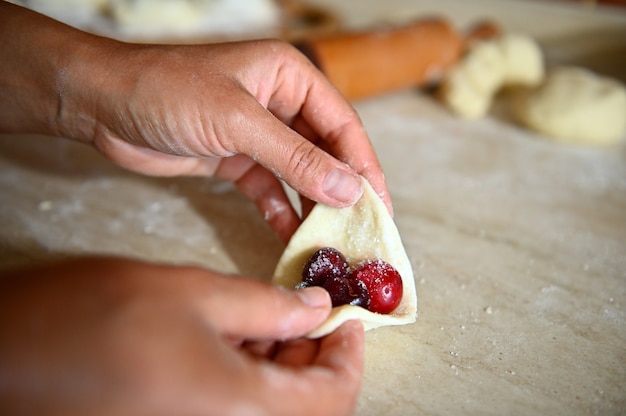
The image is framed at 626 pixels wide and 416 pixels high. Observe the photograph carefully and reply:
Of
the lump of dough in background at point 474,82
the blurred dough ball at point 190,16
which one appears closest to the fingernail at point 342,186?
the lump of dough in background at point 474,82

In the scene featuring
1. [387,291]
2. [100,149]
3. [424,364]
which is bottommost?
[424,364]

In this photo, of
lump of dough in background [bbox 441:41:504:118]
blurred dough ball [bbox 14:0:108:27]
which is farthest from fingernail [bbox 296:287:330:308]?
blurred dough ball [bbox 14:0:108:27]

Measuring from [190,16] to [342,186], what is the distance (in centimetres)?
166

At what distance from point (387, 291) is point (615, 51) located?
213 cm

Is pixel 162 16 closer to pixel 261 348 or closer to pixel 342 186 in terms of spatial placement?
pixel 342 186

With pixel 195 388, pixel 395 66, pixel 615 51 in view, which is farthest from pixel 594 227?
pixel 615 51

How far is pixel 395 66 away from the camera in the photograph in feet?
6.88

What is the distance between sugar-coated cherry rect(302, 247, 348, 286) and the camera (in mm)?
1021

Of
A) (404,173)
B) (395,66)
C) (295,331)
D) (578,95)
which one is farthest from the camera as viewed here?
(395,66)

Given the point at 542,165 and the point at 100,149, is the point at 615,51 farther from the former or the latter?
the point at 100,149

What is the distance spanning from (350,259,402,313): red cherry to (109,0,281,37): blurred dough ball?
162cm

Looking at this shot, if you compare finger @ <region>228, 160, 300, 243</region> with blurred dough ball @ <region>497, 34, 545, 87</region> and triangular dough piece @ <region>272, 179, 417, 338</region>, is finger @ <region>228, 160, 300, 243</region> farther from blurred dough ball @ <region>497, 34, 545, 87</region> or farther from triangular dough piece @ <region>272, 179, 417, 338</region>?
blurred dough ball @ <region>497, 34, 545, 87</region>

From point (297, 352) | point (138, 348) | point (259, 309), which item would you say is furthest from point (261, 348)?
point (138, 348)

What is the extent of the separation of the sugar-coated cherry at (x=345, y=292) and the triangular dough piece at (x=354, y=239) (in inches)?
3.6
